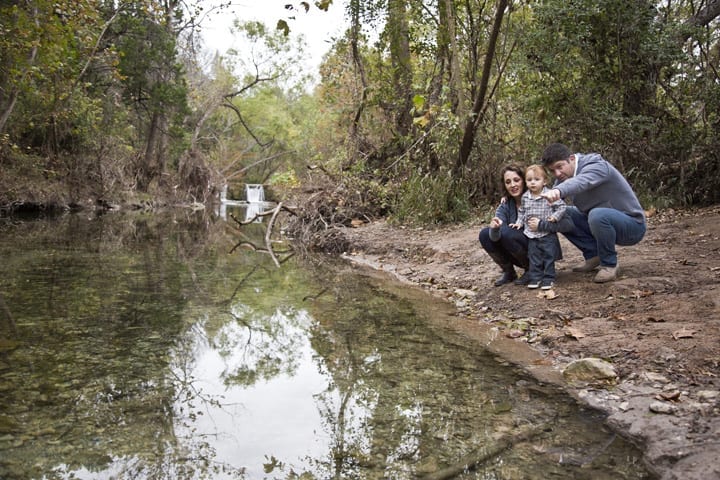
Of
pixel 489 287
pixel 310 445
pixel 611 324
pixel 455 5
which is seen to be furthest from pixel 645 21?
pixel 310 445

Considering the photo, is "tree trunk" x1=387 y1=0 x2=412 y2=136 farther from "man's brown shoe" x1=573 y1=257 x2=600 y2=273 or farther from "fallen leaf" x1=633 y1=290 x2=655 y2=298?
"fallen leaf" x1=633 y1=290 x2=655 y2=298

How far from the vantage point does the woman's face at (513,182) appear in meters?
5.22

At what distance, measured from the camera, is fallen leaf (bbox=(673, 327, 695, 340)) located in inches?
139

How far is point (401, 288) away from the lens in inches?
261

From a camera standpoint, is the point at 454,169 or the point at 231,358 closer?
the point at 231,358

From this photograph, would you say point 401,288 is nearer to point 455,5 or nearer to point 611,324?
point 611,324

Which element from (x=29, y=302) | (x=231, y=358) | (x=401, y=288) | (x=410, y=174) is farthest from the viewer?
(x=410, y=174)

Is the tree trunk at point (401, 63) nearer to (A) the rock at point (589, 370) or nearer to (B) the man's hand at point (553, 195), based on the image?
(B) the man's hand at point (553, 195)

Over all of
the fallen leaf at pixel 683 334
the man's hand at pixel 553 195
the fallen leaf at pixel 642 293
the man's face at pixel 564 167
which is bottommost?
the fallen leaf at pixel 683 334

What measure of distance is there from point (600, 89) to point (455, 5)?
3018 millimetres

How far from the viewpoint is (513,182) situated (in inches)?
206

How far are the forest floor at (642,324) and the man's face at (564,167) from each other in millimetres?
981

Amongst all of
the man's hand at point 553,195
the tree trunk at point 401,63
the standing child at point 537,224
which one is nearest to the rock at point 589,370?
the man's hand at point 553,195

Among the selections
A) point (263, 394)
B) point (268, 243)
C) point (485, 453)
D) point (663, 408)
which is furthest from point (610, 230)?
point (268, 243)
